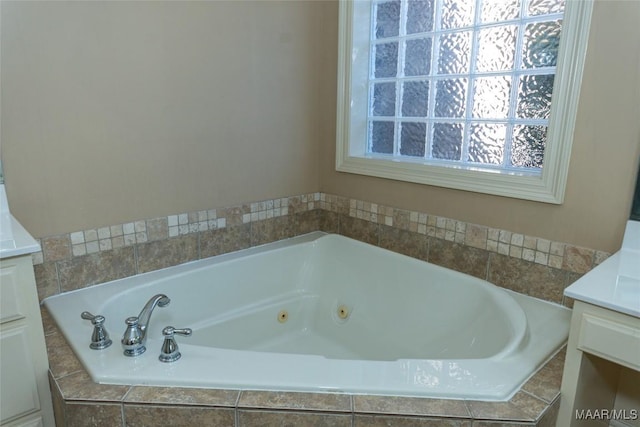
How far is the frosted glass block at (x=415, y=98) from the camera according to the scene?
2.14 meters

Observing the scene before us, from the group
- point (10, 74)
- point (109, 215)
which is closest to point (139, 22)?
point (10, 74)

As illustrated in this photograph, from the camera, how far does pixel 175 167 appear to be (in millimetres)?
1967

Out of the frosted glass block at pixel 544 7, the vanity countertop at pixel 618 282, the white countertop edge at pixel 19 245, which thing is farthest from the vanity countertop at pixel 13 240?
the frosted glass block at pixel 544 7

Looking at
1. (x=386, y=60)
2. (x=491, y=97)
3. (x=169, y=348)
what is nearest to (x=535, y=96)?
(x=491, y=97)

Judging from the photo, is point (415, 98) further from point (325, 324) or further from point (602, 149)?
point (325, 324)

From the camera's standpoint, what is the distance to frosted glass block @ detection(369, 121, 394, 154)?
2.34 m

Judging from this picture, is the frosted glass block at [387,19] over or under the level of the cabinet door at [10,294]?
over

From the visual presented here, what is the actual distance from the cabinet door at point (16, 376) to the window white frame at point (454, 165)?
65.7 inches

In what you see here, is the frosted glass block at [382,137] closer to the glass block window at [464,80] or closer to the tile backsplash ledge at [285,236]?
the glass block window at [464,80]

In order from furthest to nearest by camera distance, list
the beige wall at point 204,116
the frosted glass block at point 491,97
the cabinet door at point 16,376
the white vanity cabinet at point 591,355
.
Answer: the frosted glass block at point 491,97
the beige wall at point 204,116
the cabinet door at point 16,376
the white vanity cabinet at point 591,355

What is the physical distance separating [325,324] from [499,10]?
67.4 inches

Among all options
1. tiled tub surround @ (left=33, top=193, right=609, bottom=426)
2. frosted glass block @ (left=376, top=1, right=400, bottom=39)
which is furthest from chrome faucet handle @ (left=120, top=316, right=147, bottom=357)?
frosted glass block @ (left=376, top=1, right=400, bottom=39)

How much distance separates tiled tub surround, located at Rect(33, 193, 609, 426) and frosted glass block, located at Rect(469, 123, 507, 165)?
1.06 feet

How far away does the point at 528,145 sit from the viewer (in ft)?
5.90
